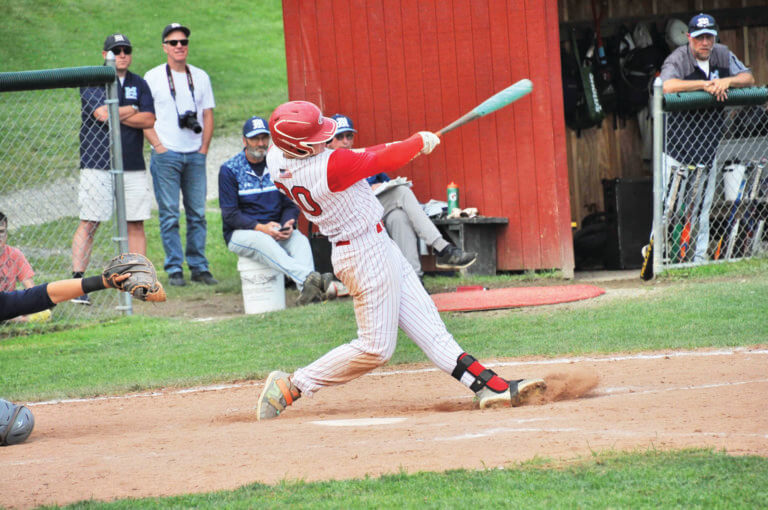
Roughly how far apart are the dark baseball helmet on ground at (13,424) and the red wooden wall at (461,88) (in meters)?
6.32

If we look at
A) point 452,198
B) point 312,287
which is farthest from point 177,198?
point 452,198

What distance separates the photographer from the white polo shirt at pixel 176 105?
10953 millimetres

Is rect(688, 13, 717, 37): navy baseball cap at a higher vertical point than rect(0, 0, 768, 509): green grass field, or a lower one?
higher

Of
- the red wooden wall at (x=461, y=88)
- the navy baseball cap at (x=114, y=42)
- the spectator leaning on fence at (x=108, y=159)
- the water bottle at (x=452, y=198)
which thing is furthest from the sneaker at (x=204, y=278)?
the water bottle at (x=452, y=198)

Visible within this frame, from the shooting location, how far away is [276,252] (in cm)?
955

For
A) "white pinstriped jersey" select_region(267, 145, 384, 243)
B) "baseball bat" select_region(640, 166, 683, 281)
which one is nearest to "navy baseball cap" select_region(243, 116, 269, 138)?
"baseball bat" select_region(640, 166, 683, 281)

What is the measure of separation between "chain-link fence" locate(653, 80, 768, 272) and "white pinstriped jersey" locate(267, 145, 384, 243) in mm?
4654

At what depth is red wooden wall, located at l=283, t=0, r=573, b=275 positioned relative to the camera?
10.5 meters

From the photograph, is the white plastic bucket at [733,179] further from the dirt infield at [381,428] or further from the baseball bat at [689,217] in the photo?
the dirt infield at [381,428]

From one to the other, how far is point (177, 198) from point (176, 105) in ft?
3.44

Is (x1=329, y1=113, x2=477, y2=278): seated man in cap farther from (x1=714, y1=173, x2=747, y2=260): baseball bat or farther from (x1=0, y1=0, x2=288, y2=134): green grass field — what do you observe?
(x1=0, y1=0, x2=288, y2=134): green grass field

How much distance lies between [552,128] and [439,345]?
5.36m

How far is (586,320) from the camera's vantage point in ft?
26.3

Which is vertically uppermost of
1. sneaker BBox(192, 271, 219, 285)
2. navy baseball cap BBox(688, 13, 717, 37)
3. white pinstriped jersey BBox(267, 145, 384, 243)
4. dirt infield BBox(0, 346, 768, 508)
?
navy baseball cap BBox(688, 13, 717, 37)
